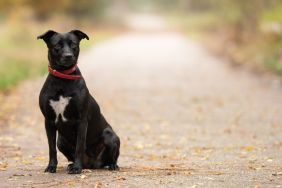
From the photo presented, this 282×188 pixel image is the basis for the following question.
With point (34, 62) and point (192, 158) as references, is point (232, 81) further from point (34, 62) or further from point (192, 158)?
point (192, 158)

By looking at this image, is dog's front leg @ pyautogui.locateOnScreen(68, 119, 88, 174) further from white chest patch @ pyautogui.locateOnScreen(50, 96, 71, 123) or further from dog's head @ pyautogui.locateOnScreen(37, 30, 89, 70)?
dog's head @ pyautogui.locateOnScreen(37, 30, 89, 70)

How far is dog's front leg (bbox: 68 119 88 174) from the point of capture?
736cm

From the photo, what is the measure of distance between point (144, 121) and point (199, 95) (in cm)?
423

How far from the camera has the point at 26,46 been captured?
93.0 feet

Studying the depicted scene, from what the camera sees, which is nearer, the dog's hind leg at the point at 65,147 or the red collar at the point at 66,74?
the red collar at the point at 66,74

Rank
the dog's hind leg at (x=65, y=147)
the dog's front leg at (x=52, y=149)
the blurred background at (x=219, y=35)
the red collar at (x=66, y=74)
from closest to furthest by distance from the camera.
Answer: the red collar at (x=66, y=74), the dog's front leg at (x=52, y=149), the dog's hind leg at (x=65, y=147), the blurred background at (x=219, y=35)

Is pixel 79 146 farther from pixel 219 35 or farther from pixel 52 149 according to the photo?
pixel 219 35

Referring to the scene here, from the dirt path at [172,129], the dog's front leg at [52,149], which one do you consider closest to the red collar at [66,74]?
the dog's front leg at [52,149]

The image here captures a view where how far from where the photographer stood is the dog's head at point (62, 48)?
7.12 meters

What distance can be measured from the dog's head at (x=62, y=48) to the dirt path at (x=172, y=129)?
1.29m

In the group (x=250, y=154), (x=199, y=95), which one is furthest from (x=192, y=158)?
(x=199, y=95)

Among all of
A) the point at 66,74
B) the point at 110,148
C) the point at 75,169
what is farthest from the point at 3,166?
the point at 66,74

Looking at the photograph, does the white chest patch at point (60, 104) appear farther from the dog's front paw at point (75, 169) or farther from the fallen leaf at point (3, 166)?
the fallen leaf at point (3, 166)

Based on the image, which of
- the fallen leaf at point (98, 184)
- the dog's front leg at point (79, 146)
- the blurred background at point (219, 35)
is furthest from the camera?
the blurred background at point (219, 35)
